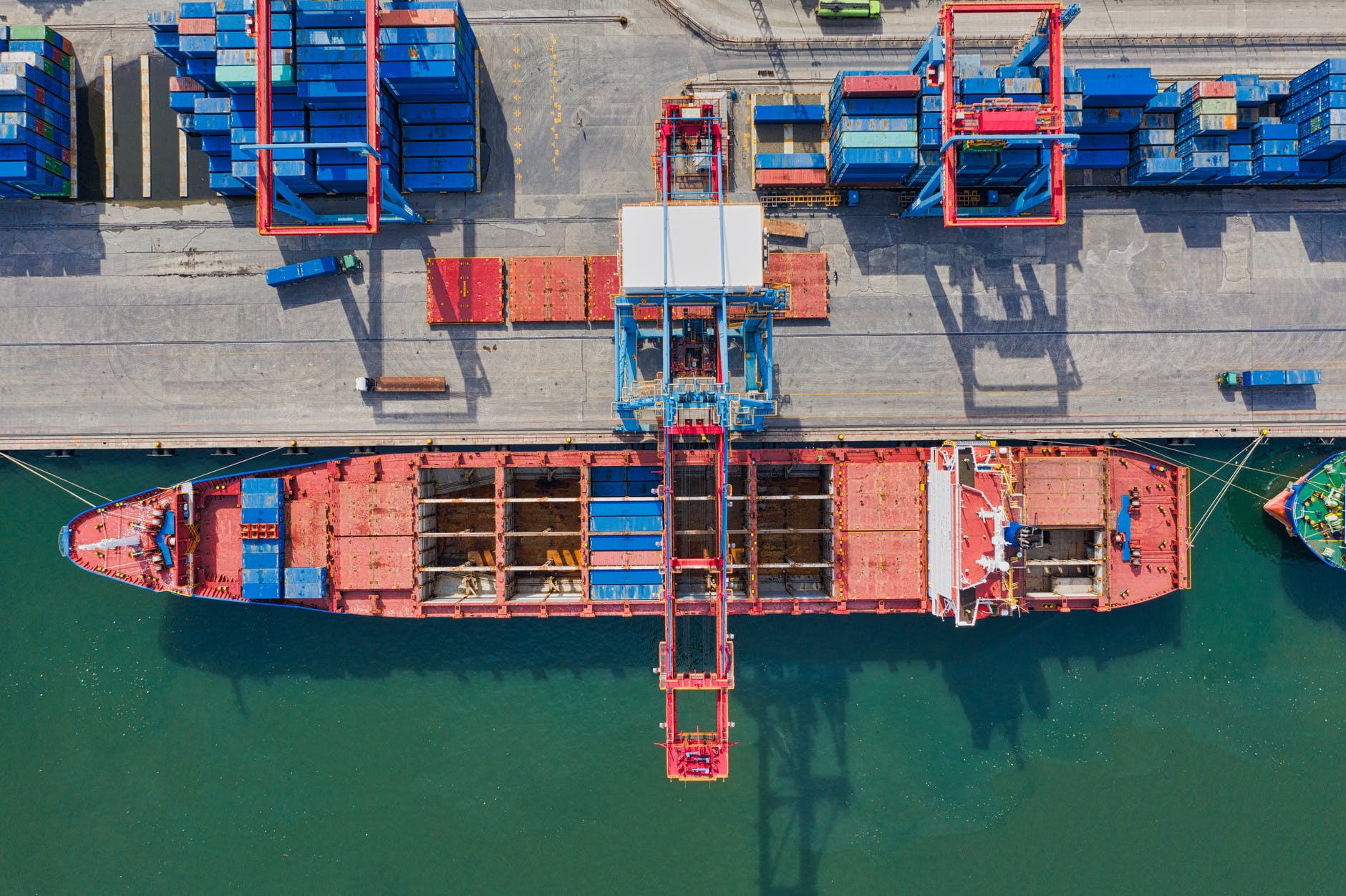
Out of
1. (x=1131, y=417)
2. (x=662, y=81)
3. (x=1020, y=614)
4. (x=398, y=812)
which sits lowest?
(x=398, y=812)

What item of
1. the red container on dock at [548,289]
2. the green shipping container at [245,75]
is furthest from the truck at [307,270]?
the red container on dock at [548,289]

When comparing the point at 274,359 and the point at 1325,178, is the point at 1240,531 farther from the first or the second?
the point at 274,359

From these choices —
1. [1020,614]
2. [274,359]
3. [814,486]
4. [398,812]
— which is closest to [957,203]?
[814,486]

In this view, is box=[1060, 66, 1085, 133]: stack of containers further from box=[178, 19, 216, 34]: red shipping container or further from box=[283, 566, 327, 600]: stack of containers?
box=[283, 566, 327, 600]: stack of containers

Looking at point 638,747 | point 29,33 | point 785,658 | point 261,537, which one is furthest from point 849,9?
point 29,33

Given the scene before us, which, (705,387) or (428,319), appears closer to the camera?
(705,387)

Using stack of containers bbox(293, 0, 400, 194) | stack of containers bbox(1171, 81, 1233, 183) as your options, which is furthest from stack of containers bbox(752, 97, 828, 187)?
stack of containers bbox(293, 0, 400, 194)

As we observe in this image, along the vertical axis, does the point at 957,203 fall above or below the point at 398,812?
above
